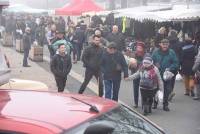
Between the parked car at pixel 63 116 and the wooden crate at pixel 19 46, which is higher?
the parked car at pixel 63 116

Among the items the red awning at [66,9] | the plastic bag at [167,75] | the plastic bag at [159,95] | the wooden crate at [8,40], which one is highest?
the red awning at [66,9]

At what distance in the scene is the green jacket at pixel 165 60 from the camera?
1204 centimetres

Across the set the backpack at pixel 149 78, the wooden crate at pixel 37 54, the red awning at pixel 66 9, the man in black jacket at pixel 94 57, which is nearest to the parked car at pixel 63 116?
the backpack at pixel 149 78

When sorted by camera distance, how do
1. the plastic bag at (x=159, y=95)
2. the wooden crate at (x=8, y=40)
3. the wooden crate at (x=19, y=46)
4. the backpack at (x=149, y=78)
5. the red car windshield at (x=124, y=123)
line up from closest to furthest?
1. the red car windshield at (x=124, y=123)
2. the backpack at (x=149, y=78)
3. the plastic bag at (x=159, y=95)
4. the wooden crate at (x=19, y=46)
5. the wooden crate at (x=8, y=40)

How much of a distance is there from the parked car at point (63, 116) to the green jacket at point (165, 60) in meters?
8.12

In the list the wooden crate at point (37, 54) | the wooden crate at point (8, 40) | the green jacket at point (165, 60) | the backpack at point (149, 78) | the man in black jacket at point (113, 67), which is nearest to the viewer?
the backpack at point (149, 78)

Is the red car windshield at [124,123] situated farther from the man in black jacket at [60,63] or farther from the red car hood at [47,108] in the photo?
the man in black jacket at [60,63]

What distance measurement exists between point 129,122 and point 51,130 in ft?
2.69

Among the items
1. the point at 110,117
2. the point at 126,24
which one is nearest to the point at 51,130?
the point at 110,117

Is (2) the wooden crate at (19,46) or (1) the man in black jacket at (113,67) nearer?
(1) the man in black jacket at (113,67)

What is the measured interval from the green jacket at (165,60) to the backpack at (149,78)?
91 centimetres

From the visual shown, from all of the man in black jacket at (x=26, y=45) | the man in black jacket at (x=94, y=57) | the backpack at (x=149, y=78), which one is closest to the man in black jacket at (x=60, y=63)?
the man in black jacket at (x=94, y=57)

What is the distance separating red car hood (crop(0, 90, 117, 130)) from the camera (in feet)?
10.4

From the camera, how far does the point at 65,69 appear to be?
12141 mm
